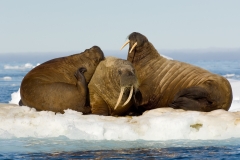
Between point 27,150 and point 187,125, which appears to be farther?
point 187,125

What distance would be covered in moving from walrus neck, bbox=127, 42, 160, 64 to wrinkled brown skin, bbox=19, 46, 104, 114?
36.5 inches

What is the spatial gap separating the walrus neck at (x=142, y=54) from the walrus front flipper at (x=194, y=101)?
1.35 meters

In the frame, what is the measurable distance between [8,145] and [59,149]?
0.80 m

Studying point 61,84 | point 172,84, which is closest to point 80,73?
point 61,84

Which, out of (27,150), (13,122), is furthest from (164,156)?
(13,122)

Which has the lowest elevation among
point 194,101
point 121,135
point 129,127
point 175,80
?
point 121,135

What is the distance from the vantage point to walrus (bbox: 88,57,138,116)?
9469 mm

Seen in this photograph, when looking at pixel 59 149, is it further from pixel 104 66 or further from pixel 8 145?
pixel 104 66

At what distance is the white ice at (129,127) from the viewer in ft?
27.6

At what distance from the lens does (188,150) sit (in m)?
7.83

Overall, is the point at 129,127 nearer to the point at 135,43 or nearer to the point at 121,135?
the point at 121,135

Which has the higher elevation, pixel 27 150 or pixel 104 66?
pixel 104 66

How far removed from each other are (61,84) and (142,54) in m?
1.94

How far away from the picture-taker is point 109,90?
380 inches
